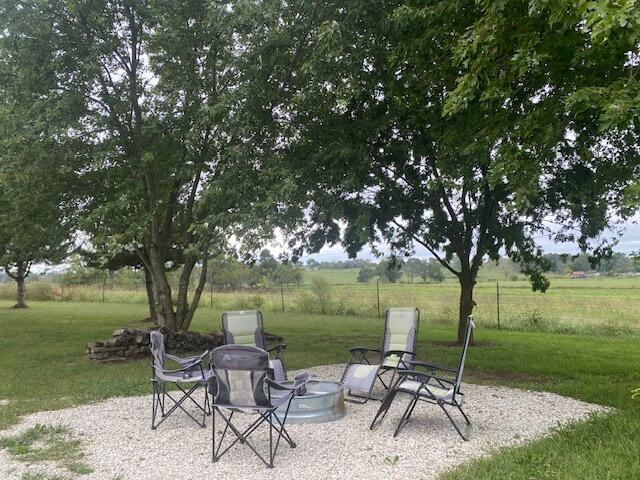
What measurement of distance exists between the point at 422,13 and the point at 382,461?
4583 millimetres

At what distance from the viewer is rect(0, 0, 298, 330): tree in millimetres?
7453

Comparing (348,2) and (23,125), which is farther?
(23,125)

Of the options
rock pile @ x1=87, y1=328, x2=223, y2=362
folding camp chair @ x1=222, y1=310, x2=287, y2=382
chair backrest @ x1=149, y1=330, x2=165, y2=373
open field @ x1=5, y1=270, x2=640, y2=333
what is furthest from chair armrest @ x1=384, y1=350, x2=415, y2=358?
open field @ x1=5, y1=270, x2=640, y2=333

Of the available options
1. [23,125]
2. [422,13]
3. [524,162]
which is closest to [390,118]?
[422,13]

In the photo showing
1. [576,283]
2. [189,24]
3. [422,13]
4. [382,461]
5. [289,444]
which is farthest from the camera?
[576,283]

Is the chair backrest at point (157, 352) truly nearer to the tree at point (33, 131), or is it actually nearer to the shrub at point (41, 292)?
the tree at point (33, 131)

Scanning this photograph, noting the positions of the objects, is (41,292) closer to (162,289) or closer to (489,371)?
(162,289)

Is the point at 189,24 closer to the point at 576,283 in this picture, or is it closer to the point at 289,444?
the point at 289,444

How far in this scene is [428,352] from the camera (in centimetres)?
1041

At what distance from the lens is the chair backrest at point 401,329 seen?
699cm

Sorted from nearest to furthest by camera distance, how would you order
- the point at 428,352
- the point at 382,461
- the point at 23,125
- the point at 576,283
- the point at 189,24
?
the point at 382,461, the point at 23,125, the point at 189,24, the point at 428,352, the point at 576,283

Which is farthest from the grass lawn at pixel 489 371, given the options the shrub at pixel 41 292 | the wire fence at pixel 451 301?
the shrub at pixel 41 292

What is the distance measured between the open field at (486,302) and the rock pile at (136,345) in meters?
9.08

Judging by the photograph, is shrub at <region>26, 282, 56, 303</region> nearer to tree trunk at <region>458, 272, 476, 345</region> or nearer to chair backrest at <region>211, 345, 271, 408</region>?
tree trunk at <region>458, 272, 476, 345</region>
